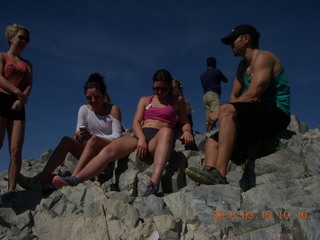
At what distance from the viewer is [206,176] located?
502cm

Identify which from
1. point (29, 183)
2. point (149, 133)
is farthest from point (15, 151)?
point (149, 133)

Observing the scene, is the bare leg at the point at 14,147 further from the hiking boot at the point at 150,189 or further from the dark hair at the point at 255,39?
the dark hair at the point at 255,39

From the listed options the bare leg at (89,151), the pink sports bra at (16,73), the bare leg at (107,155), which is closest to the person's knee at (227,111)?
the bare leg at (107,155)

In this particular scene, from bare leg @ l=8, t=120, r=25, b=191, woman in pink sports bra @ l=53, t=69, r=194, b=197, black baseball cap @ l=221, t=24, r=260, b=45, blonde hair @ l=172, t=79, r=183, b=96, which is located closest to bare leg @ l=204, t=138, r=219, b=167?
woman in pink sports bra @ l=53, t=69, r=194, b=197

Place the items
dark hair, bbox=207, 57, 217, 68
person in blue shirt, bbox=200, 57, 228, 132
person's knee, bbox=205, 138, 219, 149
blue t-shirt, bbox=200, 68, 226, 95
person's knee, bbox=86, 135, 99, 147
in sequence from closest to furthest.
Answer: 1. person's knee, bbox=205, 138, 219, 149
2. person's knee, bbox=86, 135, 99, 147
3. person in blue shirt, bbox=200, 57, 228, 132
4. blue t-shirt, bbox=200, 68, 226, 95
5. dark hair, bbox=207, 57, 217, 68

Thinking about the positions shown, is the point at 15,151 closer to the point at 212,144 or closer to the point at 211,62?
the point at 212,144

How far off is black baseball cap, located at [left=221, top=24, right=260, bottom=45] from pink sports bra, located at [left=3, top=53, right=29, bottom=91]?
4.06 meters

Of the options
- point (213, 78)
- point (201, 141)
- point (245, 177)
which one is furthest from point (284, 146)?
point (213, 78)

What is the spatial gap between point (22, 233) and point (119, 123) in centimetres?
305

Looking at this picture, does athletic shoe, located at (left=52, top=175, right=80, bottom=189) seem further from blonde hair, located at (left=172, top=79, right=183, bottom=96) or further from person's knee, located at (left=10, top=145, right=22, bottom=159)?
blonde hair, located at (left=172, top=79, right=183, bottom=96)

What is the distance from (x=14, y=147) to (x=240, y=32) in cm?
486

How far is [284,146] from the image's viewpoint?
6.02m

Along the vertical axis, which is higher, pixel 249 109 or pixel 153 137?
pixel 249 109

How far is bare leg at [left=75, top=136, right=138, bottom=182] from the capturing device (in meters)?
5.79
